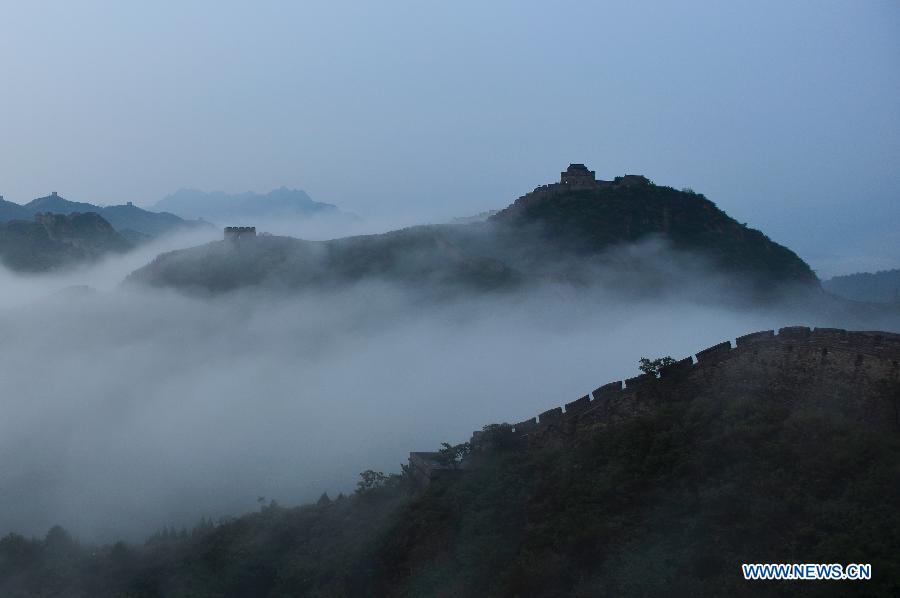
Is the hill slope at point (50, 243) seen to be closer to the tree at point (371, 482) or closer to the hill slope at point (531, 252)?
the hill slope at point (531, 252)

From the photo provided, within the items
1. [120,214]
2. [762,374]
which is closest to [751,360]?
[762,374]

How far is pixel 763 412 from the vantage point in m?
12.7

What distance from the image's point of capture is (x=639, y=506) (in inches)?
480

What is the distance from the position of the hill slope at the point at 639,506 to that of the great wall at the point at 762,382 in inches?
1.1

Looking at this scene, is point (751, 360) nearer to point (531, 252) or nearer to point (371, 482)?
point (371, 482)

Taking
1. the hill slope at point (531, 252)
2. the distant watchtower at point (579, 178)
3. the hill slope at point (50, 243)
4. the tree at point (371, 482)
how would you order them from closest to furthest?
the tree at point (371, 482) < the hill slope at point (531, 252) < the distant watchtower at point (579, 178) < the hill slope at point (50, 243)

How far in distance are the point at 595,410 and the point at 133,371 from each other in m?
51.5

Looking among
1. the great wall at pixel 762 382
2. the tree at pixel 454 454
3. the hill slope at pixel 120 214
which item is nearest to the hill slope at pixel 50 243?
the hill slope at pixel 120 214

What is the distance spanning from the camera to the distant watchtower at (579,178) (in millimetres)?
61156

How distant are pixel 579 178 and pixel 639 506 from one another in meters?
51.5

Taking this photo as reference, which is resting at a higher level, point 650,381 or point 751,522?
point 650,381

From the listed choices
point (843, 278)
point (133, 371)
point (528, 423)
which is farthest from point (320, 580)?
point (843, 278)

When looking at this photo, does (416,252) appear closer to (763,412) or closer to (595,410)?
(595,410)

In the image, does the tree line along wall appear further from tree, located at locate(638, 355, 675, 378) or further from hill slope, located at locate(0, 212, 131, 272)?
hill slope, located at locate(0, 212, 131, 272)
